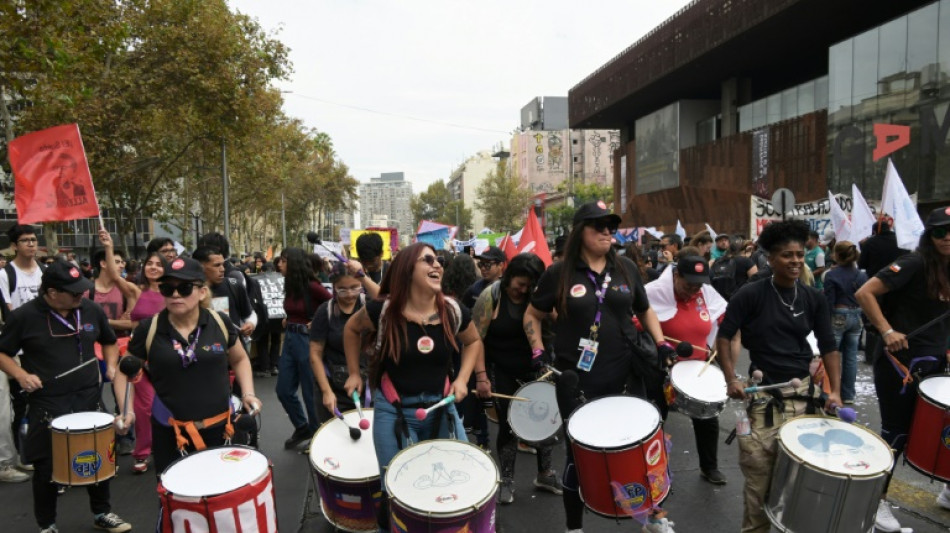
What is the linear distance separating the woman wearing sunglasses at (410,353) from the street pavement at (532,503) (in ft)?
5.04

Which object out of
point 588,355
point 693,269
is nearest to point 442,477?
point 588,355

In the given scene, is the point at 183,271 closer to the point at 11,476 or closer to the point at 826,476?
the point at 826,476

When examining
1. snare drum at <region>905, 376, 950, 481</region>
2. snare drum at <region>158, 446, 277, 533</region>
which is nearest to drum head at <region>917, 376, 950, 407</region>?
snare drum at <region>905, 376, 950, 481</region>

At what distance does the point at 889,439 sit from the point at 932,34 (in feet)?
65.8

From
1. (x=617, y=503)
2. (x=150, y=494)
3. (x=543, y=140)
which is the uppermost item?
(x=543, y=140)

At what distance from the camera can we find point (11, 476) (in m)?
5.98

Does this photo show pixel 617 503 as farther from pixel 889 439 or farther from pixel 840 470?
pixel 889 439

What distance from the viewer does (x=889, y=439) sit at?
4305 millimetres

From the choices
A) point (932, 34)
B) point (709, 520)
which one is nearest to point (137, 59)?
point (709, 520)

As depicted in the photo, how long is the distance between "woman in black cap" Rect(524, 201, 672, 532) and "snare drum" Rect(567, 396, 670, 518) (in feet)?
1.07

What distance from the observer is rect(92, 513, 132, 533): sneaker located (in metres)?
4.69

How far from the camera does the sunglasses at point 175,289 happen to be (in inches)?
143

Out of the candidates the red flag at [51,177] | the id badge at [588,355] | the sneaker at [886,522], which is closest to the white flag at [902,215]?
the sneaker at [886,522]

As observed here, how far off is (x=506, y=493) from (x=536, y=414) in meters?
0.71
